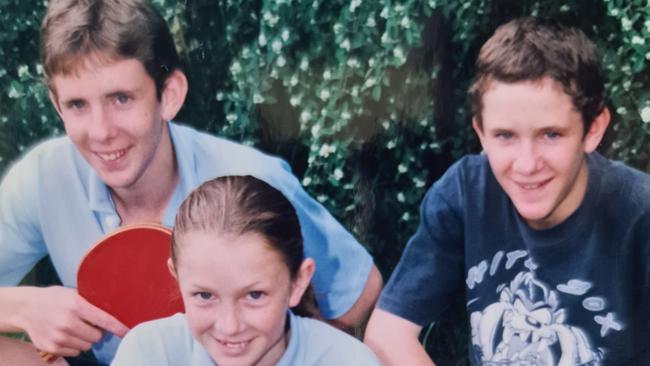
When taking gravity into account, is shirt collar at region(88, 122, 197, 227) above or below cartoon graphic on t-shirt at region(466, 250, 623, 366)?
above

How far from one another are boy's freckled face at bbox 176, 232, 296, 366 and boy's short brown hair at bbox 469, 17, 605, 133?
0.66 meters

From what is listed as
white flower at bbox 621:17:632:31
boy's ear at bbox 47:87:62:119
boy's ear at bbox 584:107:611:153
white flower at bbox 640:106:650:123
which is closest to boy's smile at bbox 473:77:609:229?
→ boy's ear at bbox 584:107:611:153

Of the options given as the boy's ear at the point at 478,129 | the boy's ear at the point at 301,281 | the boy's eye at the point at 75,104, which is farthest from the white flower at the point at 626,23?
the boy's eye at the point at 75,104

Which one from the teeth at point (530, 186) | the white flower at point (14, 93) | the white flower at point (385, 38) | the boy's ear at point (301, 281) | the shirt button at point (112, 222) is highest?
the white flower at point (385, 38)

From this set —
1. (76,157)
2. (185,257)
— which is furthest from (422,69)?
(76,157)

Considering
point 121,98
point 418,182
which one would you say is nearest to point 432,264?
point 418,182

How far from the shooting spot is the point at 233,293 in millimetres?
2732

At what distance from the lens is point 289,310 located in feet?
9.39

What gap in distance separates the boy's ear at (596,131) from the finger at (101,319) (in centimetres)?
132

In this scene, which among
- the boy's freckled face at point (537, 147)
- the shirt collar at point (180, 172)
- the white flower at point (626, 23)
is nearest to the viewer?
the boy's freckled face at point (537, 147)

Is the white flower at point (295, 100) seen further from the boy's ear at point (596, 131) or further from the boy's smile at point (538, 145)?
the boy's ear at point (596, 131)

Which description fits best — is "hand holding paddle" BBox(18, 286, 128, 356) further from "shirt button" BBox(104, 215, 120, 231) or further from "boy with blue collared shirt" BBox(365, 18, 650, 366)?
"boy with blue collared shirt" BBox(365, 18, 650, 366)

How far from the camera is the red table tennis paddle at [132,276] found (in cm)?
296

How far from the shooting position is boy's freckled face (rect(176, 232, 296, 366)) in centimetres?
273
